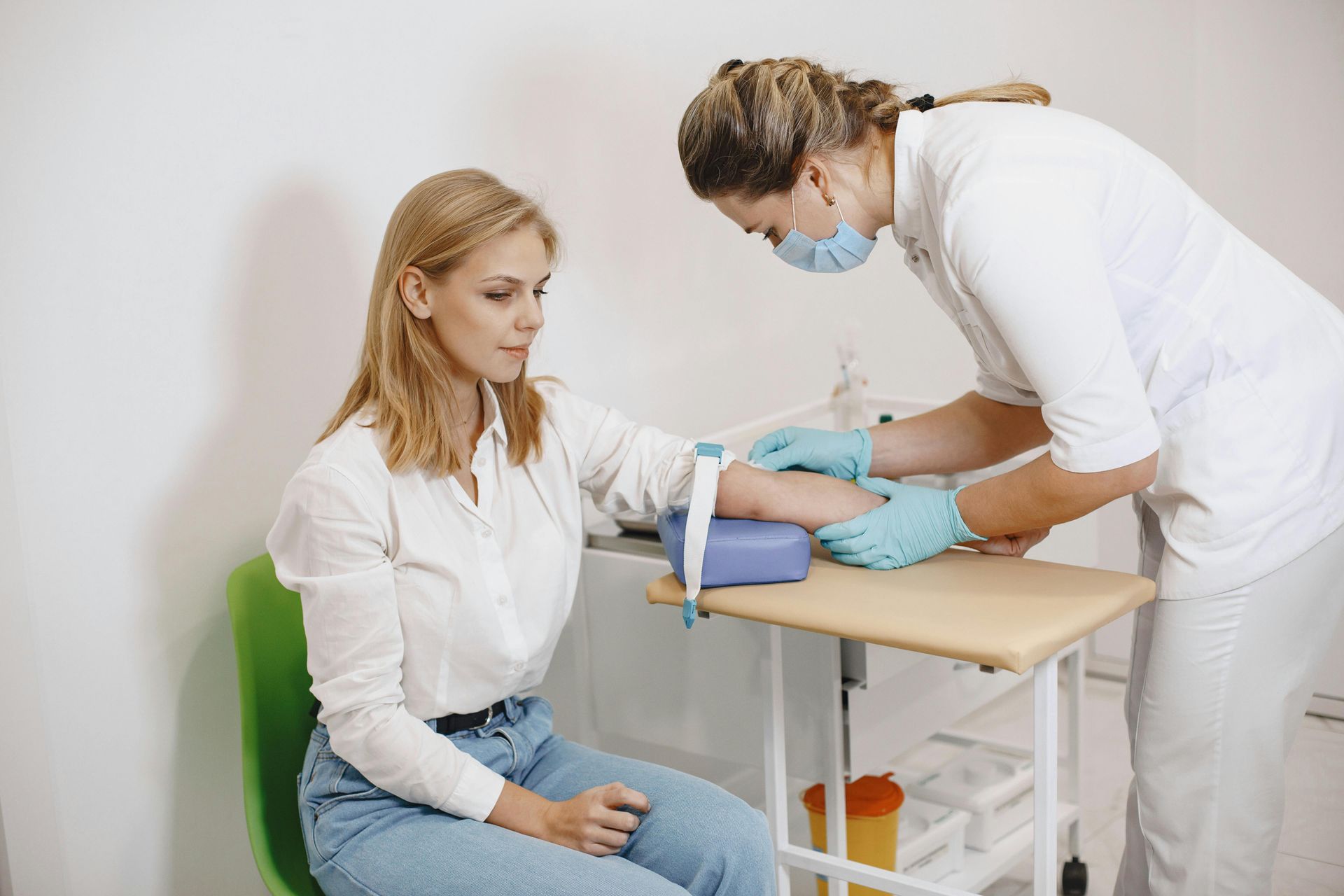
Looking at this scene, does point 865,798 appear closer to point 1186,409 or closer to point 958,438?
point 958,438

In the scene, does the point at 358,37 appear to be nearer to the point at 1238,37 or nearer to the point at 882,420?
the point at 882,420

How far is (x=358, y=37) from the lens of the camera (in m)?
1.74

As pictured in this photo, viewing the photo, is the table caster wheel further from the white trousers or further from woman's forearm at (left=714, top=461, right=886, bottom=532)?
woman's forearm at (left=714, top=461, right=886, bottom=532)

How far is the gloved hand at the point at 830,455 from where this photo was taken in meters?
1.75

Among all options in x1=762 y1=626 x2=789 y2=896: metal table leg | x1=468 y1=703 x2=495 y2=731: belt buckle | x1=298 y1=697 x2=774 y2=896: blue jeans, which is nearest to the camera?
x1=298 y1=697 x2=774 y2=896: blue jeans

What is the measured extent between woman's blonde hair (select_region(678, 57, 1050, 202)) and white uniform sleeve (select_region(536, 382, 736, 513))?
0.36 m

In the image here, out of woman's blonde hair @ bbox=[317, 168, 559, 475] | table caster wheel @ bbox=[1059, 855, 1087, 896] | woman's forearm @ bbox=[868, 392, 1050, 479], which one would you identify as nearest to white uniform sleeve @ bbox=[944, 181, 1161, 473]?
woman's forearm @ bbox=[868, 392, 1050, 479]

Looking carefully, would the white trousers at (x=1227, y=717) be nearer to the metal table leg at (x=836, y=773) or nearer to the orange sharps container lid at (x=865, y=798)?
the metal table leg at (x=836, y=773)

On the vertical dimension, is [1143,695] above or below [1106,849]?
above

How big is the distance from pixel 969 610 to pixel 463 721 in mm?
635

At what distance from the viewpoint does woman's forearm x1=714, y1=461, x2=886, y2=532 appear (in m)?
1.57

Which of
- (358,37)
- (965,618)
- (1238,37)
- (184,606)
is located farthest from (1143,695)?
(1238,37)

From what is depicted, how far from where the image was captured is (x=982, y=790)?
2.22m

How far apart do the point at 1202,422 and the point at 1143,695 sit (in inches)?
14.5
